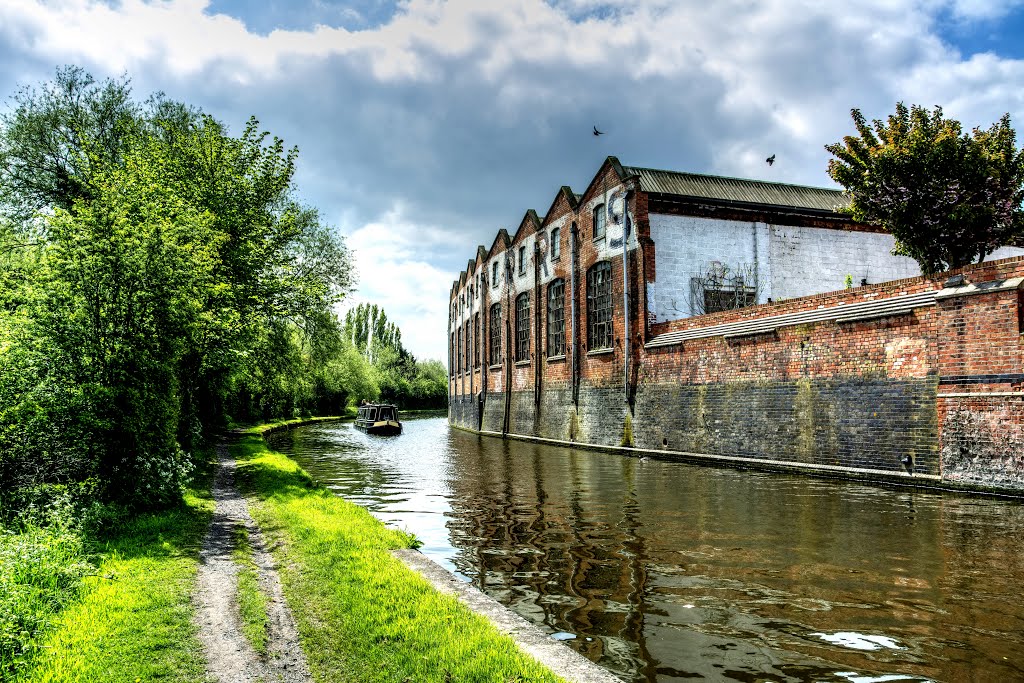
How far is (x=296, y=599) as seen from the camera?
6129 millimetres

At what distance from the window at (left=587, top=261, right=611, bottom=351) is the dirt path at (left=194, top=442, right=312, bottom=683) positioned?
18.5 metres

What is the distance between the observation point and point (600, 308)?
1033 inches

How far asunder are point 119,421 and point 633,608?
770 centimetres

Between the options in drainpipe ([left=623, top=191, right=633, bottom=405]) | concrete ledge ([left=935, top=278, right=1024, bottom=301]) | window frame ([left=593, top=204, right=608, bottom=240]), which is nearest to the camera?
concrete ledge ([left=935, top=278, right=1024, bottom=301])

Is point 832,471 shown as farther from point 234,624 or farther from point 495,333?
point 495,333

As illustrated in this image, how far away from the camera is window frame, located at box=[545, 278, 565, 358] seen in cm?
2938

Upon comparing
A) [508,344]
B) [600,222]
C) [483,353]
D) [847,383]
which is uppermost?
[600,222]

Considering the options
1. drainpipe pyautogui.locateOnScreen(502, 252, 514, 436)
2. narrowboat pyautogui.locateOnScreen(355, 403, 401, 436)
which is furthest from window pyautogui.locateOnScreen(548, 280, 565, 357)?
narrowboat pyautogui.locateOnScreen(355, 403, 401, 436)

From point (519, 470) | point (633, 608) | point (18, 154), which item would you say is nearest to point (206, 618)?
point (633, 608)

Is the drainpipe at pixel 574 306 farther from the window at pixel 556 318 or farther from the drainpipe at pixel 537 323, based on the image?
the drainpipe at pixel 537 323

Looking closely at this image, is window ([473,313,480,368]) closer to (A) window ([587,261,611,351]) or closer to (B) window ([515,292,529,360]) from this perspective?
(B) window ([515,292,529,360])

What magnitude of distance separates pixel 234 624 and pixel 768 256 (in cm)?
2478

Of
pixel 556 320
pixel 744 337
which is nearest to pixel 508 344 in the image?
pixel 556 320

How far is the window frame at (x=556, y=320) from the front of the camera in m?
29.4
